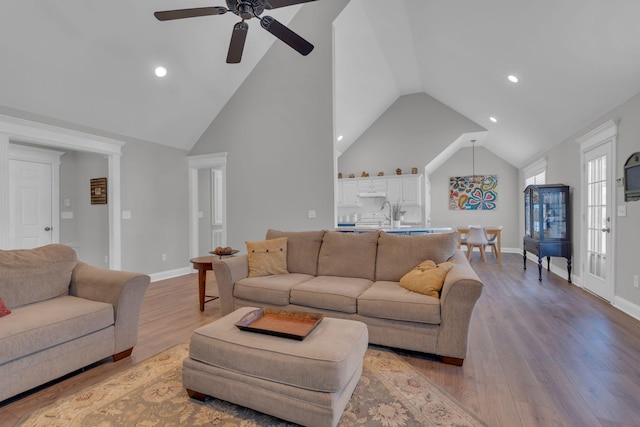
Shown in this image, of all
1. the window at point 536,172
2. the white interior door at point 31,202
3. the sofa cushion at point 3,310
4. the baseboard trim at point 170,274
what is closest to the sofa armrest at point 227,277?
the sofa cushion at point 3,310

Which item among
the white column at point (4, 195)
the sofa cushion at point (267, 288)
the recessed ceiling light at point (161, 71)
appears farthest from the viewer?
the recessed ceiling light at point (161, 71)

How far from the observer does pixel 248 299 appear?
115 inches

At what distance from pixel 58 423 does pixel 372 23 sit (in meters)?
6.00

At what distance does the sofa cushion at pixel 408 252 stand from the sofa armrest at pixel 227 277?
1445 mm

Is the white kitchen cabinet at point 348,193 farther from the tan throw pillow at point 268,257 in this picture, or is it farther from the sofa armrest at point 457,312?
the sofa armrest at point 457,312

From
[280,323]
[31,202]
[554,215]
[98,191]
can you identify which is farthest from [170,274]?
[554,215]

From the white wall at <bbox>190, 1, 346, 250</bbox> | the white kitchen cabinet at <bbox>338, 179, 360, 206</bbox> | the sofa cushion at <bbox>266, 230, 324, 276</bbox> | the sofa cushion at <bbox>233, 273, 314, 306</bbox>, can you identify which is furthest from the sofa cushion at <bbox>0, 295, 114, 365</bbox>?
the white kitchen cabinet at <bbox>338, 179, 360, 206</bbox>

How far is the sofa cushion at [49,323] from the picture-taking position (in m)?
1.73

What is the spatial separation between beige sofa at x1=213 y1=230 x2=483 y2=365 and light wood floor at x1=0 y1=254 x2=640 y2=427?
0.84 feet

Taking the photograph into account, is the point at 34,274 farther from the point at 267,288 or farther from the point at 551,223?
the point at 551,223

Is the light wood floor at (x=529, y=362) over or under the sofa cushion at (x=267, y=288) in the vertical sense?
under

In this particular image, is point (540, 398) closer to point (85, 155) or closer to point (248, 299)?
point (248, 299)

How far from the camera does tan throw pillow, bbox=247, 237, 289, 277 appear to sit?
3193mm

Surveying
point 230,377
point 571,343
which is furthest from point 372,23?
point 230,377
